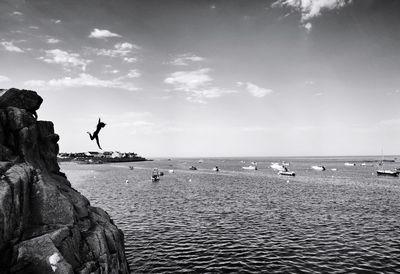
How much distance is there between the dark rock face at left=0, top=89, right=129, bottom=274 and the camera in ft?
50.3

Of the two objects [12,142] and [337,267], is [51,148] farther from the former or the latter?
[337,267]

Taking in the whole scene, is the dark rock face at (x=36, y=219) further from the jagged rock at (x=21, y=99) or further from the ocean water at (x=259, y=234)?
the ocean water at (x=259, y=234)

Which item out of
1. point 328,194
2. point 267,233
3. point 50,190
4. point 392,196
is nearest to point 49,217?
point 50,190

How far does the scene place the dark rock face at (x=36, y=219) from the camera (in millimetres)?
15336

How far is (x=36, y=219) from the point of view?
1744 cm

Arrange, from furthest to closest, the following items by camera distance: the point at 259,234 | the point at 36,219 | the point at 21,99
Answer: the point at 259,234
the point at 21,99
the point at 36,219

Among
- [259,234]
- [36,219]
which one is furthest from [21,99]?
[259,234]

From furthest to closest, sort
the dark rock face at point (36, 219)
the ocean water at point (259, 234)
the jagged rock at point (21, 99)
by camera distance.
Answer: the ocean water at point (259, 234) < the jagged rock at point (21, 99) < the dark rock face at point (36, 219)

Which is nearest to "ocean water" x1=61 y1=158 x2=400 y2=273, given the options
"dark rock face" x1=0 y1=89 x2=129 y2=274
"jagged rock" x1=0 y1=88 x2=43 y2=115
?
"dark rock face" x1=0 y1=89 x2=129 y2=274

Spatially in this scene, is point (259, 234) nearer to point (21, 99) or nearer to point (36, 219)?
point (36, 219)

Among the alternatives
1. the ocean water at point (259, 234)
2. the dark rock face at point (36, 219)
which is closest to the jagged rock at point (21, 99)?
the dark rock face at point (36, 219)

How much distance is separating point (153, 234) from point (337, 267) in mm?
22614

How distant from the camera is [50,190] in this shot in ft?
61.3

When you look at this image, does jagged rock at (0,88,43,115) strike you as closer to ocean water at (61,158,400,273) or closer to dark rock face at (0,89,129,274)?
dark rock face at (0,89,129,274)
